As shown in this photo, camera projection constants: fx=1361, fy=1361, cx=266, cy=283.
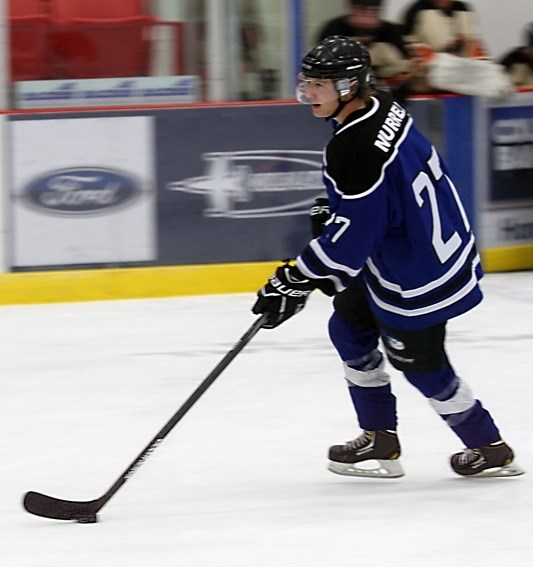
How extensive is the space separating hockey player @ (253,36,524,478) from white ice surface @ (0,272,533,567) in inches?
12.1

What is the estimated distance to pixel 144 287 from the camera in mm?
6332

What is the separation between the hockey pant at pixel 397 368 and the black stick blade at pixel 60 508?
29.8 inches

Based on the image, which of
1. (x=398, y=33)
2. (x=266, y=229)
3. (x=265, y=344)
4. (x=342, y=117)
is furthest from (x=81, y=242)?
(x=342, y=117)

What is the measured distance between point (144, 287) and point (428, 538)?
343cm

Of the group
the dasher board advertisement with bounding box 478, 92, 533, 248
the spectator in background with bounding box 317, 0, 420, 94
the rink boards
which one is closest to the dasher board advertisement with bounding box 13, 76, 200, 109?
the rink boards

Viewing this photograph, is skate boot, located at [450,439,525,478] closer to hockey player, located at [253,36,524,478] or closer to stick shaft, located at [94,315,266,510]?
hockey player, located at [253,36,524,478]

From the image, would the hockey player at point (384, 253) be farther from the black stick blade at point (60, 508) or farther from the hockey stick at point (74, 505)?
the black stick blade at point (60, 508)

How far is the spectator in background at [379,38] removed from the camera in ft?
21.3

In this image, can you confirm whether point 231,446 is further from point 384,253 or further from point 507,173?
point 507,173

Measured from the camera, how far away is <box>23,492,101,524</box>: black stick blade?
10.6 feet

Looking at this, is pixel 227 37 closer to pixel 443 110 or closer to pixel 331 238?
pixel 443 110

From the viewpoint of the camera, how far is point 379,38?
261 inches

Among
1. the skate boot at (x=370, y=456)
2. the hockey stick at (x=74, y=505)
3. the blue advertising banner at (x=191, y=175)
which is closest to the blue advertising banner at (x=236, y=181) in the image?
the blue advertising banner at (x=191, y=175)

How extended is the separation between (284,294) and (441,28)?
402cm
